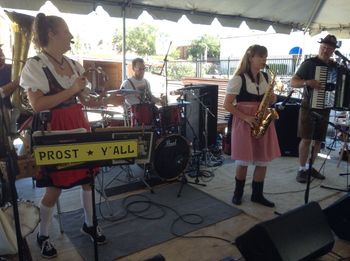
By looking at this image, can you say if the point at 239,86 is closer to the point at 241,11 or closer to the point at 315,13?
the point at 241,11

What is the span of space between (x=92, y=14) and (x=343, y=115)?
15.0ft

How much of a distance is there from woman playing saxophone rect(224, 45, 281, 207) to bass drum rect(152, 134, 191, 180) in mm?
911

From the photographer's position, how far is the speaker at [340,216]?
2342mm

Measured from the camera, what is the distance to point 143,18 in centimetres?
426

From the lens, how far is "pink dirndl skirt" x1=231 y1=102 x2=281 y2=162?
2.79 m

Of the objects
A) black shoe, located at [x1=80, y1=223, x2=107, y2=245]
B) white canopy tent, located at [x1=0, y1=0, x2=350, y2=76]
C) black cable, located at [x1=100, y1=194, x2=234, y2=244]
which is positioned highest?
white canopy tent, located at [x1=0, y1=0, x2=350, y2=76]

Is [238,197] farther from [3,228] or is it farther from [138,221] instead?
[3,228]

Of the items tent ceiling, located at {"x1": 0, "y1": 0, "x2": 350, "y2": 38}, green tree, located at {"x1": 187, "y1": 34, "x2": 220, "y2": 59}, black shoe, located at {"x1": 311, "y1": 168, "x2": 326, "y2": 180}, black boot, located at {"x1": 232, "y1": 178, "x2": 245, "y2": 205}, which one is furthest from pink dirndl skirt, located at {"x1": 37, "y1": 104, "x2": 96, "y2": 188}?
green tree, located at {"x1": 187, "y1": 34, "x2": 220, "y2": 59}

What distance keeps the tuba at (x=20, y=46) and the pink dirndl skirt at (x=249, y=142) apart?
1.74 m

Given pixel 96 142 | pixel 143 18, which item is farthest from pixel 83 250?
pixel 143 18

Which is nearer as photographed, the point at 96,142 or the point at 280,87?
the point at 96,142

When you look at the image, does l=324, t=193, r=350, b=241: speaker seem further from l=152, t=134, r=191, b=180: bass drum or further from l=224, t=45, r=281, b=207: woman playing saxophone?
l=152, t=134, r=191, b=180: bass drum

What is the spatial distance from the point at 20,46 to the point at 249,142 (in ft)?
6.64

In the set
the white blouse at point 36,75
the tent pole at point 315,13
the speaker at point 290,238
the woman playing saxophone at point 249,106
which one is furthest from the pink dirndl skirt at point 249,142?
the tent pole at point 315,13
